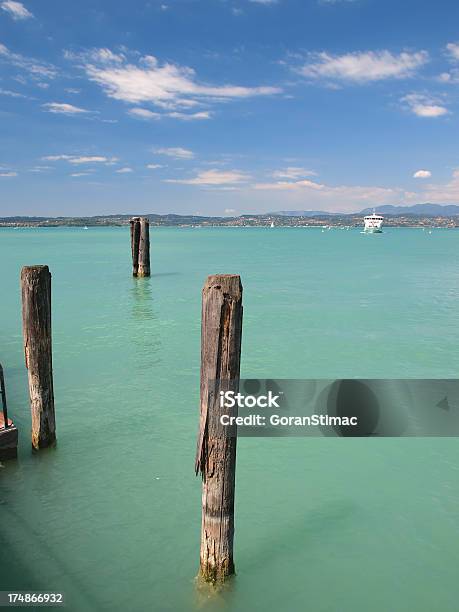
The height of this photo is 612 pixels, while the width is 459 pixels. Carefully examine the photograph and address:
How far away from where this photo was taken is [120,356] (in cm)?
1688

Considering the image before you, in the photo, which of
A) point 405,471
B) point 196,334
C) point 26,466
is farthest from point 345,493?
point 196,334

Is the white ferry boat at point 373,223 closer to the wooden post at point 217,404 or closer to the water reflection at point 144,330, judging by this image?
the water reflection at point 144,330

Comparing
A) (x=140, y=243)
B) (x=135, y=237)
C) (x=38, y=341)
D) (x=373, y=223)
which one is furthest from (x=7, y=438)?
(x=373, y=223)

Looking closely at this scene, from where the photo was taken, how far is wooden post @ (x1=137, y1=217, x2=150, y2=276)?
107 feet

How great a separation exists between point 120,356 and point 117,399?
422 centimetres

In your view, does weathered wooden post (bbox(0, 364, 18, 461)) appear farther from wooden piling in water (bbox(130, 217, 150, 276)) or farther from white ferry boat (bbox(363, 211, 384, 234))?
white ferry boat (bbox(363, 211, 384, 234))

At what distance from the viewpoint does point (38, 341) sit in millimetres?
8625

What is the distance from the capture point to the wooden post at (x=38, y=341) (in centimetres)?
836

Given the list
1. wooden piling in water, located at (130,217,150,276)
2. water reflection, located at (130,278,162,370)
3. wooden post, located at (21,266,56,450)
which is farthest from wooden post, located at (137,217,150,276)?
wooden post, located at (21,266,56,450)

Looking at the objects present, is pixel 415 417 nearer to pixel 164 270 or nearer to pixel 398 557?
pixel 398 557

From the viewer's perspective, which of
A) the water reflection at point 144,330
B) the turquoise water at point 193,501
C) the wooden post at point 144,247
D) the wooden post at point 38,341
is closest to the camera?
the turquoise water at point 193,501

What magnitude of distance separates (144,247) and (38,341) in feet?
88.2

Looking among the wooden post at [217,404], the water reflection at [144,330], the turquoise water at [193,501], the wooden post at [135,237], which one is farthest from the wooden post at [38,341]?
the wooden post at [135,237]

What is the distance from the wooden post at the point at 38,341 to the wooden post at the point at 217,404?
400cm
